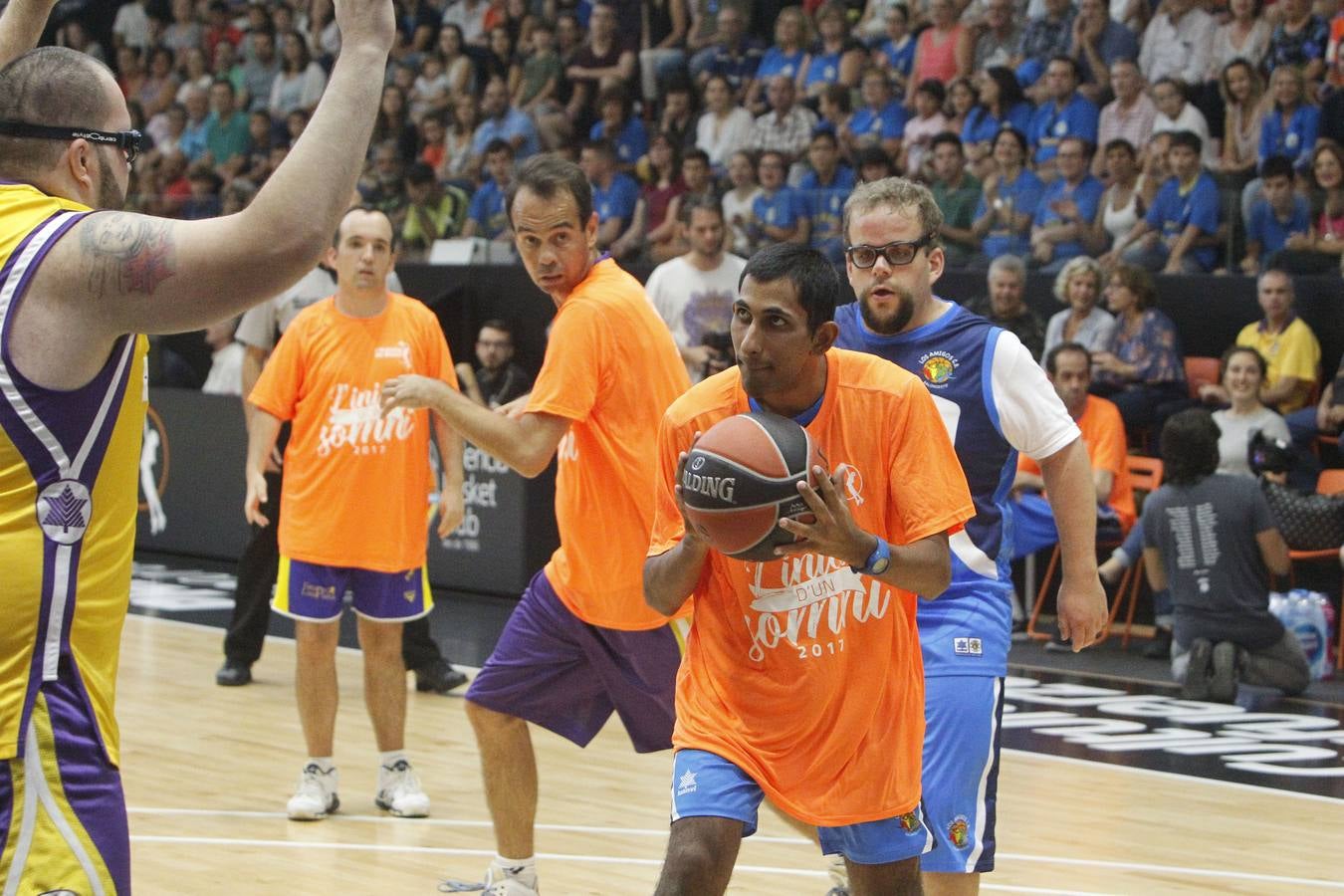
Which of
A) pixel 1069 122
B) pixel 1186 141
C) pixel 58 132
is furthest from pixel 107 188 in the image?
pixel 1069 122

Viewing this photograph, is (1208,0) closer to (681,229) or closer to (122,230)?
(681,229)

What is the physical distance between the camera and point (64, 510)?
2.64 m

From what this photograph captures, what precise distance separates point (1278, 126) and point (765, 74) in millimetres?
4750

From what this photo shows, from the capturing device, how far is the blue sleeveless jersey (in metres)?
4.54

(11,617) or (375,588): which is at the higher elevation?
(11,617)

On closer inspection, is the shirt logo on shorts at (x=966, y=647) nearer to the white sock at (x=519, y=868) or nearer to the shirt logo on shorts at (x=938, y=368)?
the shirt logo on shorts at (x=938, y=368)

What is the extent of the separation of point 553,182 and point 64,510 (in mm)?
2889

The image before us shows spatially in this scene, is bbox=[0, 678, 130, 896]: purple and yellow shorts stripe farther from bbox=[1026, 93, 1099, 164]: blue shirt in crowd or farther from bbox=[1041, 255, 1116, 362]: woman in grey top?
bbox=[1026, 93, 1099, 164]: blue shirt in crowd

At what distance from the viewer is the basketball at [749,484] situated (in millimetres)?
3453

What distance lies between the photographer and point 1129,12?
44.3ft

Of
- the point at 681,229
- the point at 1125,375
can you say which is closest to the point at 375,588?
the point at 1125,375

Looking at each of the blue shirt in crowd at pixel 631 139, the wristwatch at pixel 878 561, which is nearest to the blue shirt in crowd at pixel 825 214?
the blue shirt in crowd at pixel 631 139

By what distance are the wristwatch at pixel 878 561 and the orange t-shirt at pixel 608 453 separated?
1.74m

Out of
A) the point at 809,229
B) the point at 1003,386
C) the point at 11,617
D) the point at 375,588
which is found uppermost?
the point at 809,229
